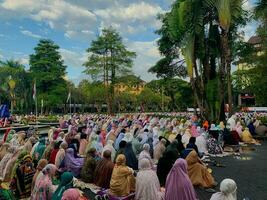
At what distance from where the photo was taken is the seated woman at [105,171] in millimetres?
8406

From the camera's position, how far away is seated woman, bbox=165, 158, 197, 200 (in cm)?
635

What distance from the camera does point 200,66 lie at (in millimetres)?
25609

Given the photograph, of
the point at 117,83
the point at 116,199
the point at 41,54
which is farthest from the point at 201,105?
the point at 41,54

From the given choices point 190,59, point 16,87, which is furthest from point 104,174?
point 16,87

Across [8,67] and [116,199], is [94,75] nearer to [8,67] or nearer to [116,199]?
[8,67]

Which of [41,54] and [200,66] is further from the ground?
[41,54]

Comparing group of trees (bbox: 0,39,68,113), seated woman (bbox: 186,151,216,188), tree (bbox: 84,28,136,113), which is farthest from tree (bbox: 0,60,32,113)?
seated woman (bbox: 186,151,216,188)

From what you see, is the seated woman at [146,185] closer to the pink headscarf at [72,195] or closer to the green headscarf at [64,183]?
the green headscarf at [64,183]

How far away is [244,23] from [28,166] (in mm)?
20692

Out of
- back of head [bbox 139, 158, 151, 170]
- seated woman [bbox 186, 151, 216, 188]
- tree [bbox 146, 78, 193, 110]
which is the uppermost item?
tree [bbox 146, 78, 193, 110]

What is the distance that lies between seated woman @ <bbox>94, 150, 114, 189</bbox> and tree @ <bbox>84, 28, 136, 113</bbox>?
3491 centimetres

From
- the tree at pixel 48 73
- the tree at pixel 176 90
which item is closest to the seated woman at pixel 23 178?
the tree at pixel 176 90

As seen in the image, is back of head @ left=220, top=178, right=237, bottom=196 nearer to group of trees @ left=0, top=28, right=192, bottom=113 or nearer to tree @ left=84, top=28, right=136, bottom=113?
group of trees @ left=0, top=28, right=192, bottom=113

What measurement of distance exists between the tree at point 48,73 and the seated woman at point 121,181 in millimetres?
49626
